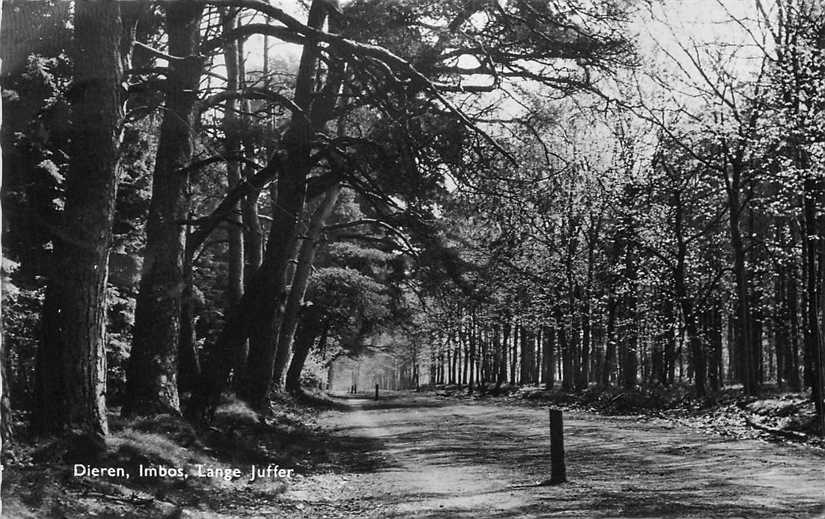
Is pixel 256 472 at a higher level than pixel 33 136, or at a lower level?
lower

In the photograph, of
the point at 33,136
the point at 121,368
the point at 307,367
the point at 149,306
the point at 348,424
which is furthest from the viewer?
the point at 307,367

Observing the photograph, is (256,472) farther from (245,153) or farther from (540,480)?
(245,153)

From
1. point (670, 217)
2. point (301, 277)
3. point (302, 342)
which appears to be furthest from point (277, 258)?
point (302, 342)

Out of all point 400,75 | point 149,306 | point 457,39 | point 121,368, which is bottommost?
point 121,368

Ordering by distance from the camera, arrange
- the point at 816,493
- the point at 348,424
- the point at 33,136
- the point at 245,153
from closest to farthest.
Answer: the point at 816,493 → the point at 33,136 → the point at 245,153 → the point at 348,424

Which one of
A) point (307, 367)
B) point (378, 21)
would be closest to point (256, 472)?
point (378, 21)

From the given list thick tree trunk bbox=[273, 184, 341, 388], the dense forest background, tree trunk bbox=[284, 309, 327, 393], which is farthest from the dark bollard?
tree trunk bbox=[284, 309, 327, 393]

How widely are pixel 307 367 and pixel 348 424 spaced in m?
28.1

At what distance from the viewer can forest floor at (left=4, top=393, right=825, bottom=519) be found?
8070 mm

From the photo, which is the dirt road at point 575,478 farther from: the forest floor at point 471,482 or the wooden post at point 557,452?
the wooden post at point 557,452

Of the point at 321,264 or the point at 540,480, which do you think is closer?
the point at 540,480

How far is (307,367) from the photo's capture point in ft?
170

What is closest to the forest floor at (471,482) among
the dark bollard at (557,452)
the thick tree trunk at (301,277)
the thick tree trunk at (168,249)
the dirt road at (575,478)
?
the dirt road at (575,478)

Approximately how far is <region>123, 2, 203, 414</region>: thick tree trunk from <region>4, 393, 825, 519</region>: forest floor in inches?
47.3
